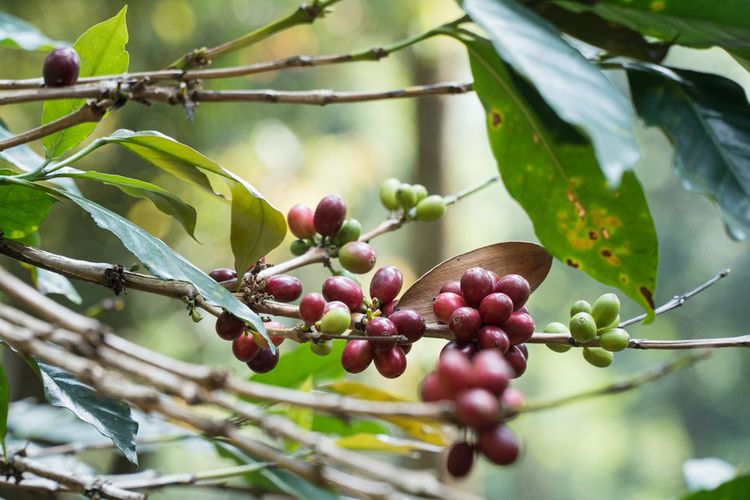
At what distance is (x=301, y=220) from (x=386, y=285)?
0.37ft

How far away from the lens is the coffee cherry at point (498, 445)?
0.84 feet

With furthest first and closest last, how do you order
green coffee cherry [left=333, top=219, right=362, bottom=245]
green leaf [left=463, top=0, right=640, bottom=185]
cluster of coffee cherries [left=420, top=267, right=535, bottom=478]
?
green coffee cherry [left=333, top=219, right=362, bottom=245] < green leaf [left=463, top=0, right=640, bottom=185] < cluster of coffee cherries [left=420, top=267, right=535, bottom=478]

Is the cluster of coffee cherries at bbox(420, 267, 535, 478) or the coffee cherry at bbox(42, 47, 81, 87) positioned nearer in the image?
the cluster of coffee cherries at bbox(420, 267, 535, 478)

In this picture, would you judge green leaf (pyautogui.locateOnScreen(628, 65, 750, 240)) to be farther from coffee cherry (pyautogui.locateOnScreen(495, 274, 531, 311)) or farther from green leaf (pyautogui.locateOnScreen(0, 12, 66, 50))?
green leaf (pyautogui.locateOnScreen(0, 12, 66, 50))

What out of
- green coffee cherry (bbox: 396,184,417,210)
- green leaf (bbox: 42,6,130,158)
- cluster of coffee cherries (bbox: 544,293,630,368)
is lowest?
cluster of coffee cherries (bbox: 544,293,630,368)

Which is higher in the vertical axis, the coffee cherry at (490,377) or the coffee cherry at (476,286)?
the coffee cherry at (476,286)

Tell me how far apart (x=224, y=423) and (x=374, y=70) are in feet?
15.6

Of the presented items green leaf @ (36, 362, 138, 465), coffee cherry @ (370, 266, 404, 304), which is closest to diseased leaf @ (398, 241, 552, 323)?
coffee cherry @ (370, 266, 404, 304)

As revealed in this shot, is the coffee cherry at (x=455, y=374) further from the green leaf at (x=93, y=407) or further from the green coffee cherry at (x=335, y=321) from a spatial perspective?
the green leaf at (x=93, y=407)

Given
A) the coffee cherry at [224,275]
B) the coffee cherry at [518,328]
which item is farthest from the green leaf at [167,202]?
the coffee cherry at [518,328]

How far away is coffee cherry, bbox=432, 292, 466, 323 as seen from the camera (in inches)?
17.5

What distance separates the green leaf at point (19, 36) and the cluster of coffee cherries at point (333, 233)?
35cm

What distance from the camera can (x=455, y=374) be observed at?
260 mm

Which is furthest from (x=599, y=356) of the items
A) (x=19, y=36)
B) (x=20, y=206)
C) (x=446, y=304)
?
(x=19, y=36)
